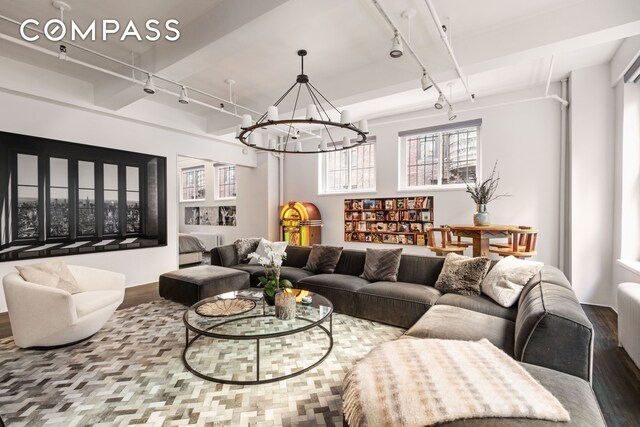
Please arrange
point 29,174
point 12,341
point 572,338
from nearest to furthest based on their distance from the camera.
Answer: point 572,338 → point 12,341 → point 29,174

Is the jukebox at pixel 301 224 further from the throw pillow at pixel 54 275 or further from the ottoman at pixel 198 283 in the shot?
the throw pillow at pixel 54 275

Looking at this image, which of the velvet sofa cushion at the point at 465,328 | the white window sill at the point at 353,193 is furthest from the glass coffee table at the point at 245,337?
the white window sill at the point at 353,193

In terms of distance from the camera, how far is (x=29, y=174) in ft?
13.8

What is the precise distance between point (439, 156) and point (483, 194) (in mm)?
1847

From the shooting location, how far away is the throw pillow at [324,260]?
4461mm

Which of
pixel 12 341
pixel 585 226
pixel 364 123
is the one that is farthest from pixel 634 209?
pixel 12 341

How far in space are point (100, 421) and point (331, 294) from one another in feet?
8.06

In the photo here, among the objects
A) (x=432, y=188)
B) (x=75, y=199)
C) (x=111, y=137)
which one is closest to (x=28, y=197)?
(x=75, y=199)

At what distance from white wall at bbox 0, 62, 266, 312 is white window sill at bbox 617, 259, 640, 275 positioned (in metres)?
6.80

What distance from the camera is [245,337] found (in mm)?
2281

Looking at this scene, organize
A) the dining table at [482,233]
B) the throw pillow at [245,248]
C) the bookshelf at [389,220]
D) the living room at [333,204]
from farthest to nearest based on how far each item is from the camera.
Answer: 1. the bookshelf at [389,220]
2. the throw pillow at [245,248]
3. the dining table at [482,233]
4. the living room at [333,204]

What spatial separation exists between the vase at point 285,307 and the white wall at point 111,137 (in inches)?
152

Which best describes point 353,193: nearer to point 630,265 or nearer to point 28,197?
point 630,265

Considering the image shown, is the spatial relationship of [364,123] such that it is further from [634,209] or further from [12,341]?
[12,341]
